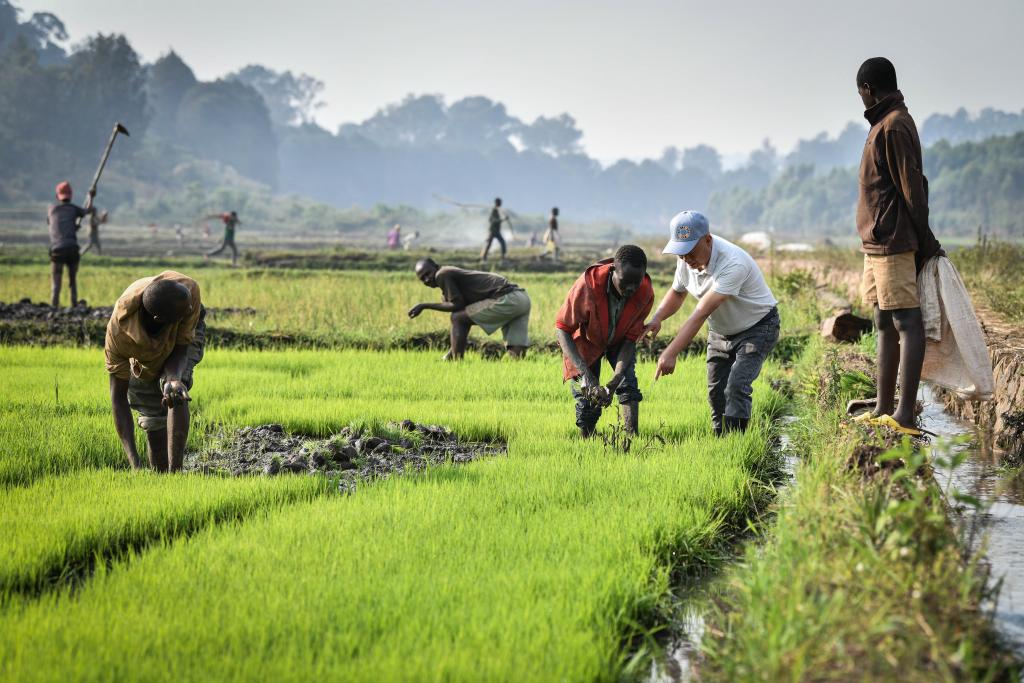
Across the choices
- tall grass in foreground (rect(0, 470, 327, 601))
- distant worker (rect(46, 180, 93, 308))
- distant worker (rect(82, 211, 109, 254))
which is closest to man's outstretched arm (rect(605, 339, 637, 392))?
tall grass in foreground (rect(0, 470, 327, 601))

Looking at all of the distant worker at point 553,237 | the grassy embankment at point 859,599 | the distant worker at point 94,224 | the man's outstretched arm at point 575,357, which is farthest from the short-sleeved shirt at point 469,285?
the distant worker at point 553,237

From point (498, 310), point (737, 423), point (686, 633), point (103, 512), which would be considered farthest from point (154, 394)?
point (498, 310)

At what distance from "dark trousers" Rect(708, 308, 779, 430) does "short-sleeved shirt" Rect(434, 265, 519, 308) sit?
114 inches

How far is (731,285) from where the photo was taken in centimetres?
482

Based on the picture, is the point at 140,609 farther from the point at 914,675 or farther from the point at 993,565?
the point at 993,565

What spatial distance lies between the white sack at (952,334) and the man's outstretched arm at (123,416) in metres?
3.62

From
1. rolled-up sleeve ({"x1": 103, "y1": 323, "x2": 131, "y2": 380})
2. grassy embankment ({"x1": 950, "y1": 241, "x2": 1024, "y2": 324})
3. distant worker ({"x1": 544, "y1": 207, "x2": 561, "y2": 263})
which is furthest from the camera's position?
distant worker ({"x1": 544, "y1": 207, "x2": 561, "y2": 263})

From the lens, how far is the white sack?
14.6 feet

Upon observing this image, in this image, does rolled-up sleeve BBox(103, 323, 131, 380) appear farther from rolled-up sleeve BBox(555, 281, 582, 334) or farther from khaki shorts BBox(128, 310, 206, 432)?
rolled-up sleeve BBox(555, 281, 582, 334)

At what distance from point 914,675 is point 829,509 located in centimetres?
102

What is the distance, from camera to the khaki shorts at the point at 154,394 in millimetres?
4633

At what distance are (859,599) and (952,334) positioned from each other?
2257mm

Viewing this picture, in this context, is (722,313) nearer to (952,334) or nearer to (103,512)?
(952,334)

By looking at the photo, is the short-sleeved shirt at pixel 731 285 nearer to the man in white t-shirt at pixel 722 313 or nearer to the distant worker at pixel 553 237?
the man in white t-shirt at pixel 722 313
